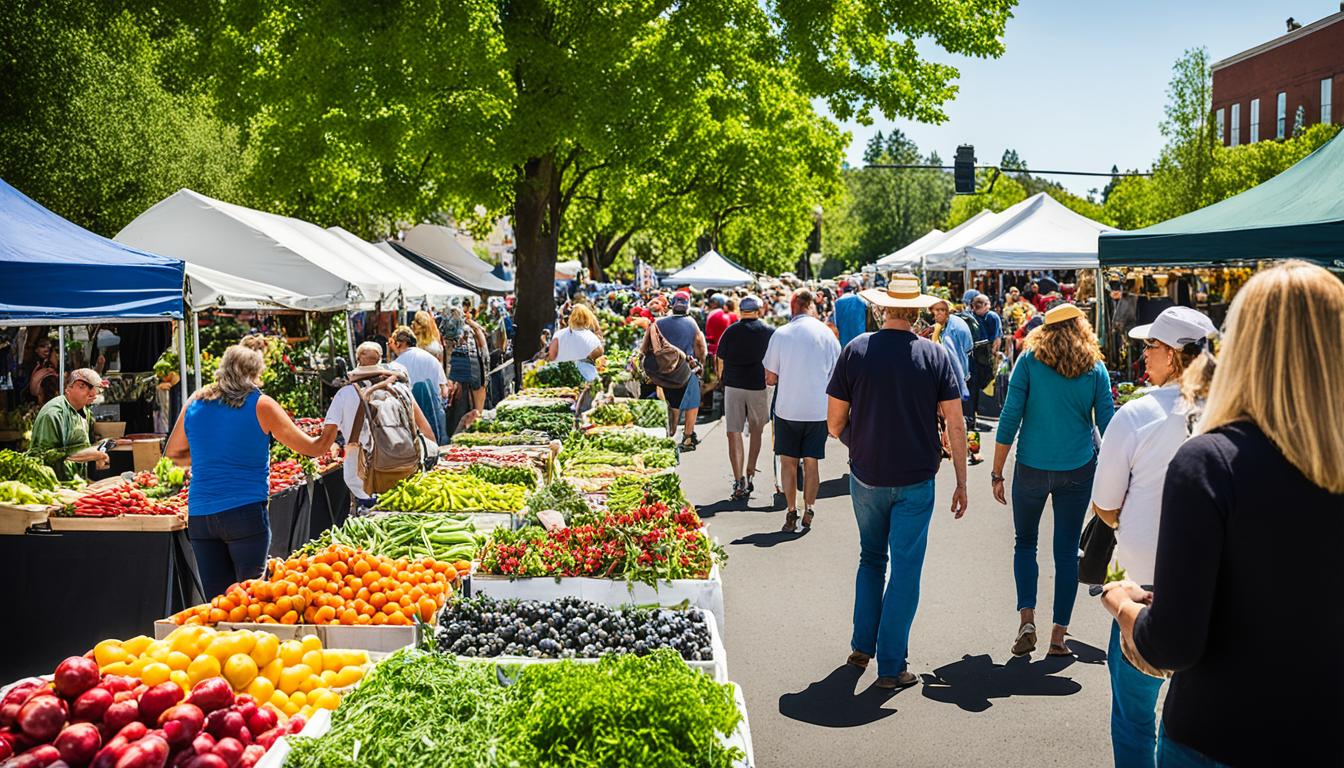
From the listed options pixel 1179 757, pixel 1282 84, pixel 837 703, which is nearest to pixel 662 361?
pixel 837 703

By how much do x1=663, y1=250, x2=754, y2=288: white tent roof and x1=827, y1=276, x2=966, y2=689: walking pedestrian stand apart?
2377 centimetres

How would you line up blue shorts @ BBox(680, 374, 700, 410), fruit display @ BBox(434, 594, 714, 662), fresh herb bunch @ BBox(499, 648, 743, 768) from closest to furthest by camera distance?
fresh herb bunch @ BBox(499, 648, 743, 768) < fruit display @ BBox(434, 594, 714, 662) < blue shorts @ BBox(680, 374, 700, 410)

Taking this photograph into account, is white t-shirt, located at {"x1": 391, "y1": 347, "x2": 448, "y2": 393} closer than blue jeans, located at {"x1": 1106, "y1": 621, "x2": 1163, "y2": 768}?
No

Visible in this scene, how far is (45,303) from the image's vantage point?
278 inches

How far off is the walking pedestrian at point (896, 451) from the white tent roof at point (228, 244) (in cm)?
862

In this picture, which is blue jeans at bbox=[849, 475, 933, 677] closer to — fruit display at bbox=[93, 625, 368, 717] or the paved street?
the paved street

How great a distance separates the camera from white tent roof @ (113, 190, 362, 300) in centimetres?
1188

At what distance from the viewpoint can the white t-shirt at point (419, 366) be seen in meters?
10.5

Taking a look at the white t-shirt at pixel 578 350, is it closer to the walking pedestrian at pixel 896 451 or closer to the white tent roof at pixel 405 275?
the white tent roof at pixel 405 275

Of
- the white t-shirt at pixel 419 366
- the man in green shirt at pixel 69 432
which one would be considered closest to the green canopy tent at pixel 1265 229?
the white t-shirt at pixel 419 366

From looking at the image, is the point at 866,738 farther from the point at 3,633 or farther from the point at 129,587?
the point at 3,633

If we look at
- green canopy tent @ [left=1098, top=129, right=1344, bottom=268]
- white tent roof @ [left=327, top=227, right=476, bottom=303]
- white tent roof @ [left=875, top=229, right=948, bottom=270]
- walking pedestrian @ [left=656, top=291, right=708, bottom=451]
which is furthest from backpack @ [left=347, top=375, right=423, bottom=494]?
white tent roof @ [left=875, top=229, right=948, bottom=270]

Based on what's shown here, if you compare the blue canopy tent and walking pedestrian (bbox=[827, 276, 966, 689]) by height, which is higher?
the blue canopy tent

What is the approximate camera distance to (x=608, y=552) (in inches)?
219
